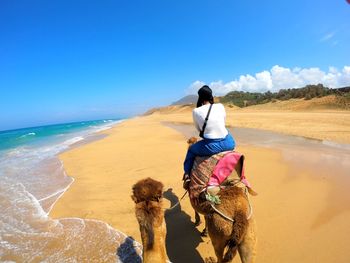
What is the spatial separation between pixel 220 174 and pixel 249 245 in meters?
0.90

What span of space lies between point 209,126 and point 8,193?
24.2 ft

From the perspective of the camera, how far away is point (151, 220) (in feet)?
9.53

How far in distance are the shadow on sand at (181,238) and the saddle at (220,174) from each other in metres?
1.25

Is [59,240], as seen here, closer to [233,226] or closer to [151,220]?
[151,220]

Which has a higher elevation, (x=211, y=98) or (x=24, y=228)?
(x=211, y=98)

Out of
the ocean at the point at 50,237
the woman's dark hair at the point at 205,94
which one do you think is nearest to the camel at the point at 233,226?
the woman's dark hair at the point at 205,94

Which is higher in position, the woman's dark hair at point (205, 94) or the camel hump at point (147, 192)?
the woman's dark hair at point (205, 94)

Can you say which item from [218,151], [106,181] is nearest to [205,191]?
[218,151]

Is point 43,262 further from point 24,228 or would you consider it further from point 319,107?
point 319,107

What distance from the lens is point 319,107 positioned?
34.9 metres

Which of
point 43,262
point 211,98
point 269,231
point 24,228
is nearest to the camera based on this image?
point 211,98

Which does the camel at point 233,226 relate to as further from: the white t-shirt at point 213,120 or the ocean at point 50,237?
the ocean at point 50,237

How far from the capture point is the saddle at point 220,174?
3350mm

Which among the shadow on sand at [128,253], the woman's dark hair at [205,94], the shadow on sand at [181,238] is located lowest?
the shadow on sand at [181,238]
